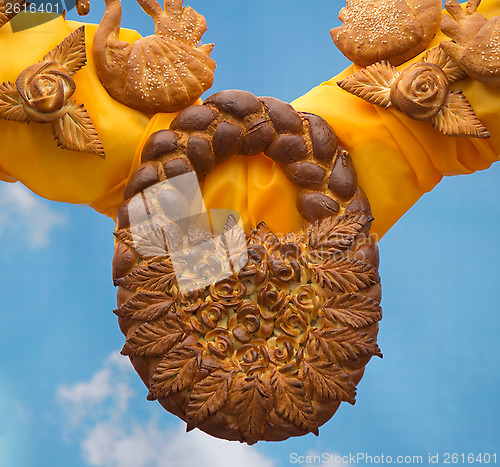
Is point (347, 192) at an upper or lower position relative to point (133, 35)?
lower

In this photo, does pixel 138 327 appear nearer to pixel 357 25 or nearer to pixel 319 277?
pixel 319 277

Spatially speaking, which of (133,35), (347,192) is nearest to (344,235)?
(347,192)

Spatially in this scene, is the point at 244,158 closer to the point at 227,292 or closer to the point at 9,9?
the point at 227,292

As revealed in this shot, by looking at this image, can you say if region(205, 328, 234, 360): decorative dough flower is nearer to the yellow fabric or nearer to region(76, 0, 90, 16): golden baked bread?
the yellow fabric

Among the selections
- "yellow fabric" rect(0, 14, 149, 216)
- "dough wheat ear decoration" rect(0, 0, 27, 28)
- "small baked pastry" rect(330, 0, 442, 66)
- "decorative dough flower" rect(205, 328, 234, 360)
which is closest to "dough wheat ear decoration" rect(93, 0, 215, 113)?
"yellow fabric" rect(0, 14, 149, 216)

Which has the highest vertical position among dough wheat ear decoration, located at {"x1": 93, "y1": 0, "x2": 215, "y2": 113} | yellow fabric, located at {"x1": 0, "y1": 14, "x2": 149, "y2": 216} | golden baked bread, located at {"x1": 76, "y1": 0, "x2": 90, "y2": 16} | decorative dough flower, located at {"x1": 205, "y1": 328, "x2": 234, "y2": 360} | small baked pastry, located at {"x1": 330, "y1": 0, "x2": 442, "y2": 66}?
small baked pastry, located at {"x1": 330, "y1": 0, "x2": 442, "y2": 66}

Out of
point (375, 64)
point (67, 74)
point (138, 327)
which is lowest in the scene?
point (138, 327)
